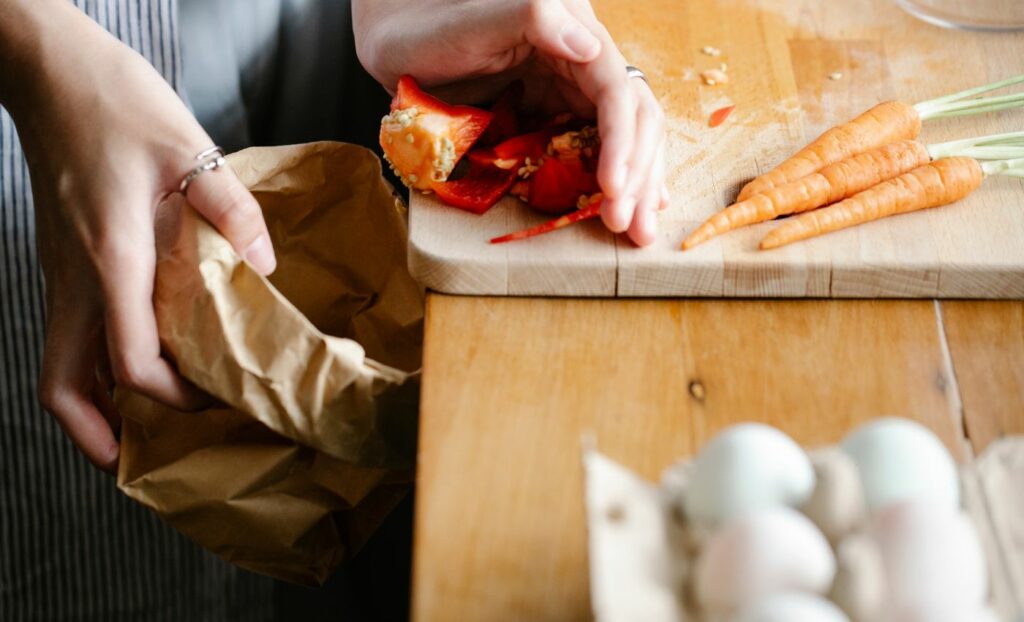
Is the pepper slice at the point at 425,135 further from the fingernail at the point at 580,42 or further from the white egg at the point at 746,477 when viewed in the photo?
the white egg at the point at 746,477

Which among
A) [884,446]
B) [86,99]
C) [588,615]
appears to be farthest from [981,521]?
[86,99]

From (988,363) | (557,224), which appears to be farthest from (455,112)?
(988,363)

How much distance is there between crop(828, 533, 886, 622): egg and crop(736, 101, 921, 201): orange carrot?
47 centimetres

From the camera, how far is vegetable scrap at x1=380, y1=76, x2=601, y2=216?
35.3 inches

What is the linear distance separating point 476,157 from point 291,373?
0.26 m

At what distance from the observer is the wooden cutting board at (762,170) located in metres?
0.86

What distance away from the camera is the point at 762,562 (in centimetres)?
49

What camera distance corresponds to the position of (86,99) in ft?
2.89

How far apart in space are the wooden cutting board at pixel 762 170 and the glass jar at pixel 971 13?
16 mm

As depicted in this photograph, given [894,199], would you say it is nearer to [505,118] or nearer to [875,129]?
[875,129]

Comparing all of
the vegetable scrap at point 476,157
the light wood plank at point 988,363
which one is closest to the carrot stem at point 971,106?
the light wood plank at point 988,363

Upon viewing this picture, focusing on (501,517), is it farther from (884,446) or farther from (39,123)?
(39,123)

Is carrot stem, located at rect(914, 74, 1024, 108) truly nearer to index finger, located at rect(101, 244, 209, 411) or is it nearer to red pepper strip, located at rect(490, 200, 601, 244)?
red pepper strip, located at rect(490, 200, 601, 244)

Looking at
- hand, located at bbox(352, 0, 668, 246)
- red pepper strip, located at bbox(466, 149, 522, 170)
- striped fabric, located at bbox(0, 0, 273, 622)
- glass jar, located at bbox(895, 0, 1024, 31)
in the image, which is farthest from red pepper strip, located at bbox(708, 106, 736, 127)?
striped fabric, located at bbox(0, 0, 273, 622)
